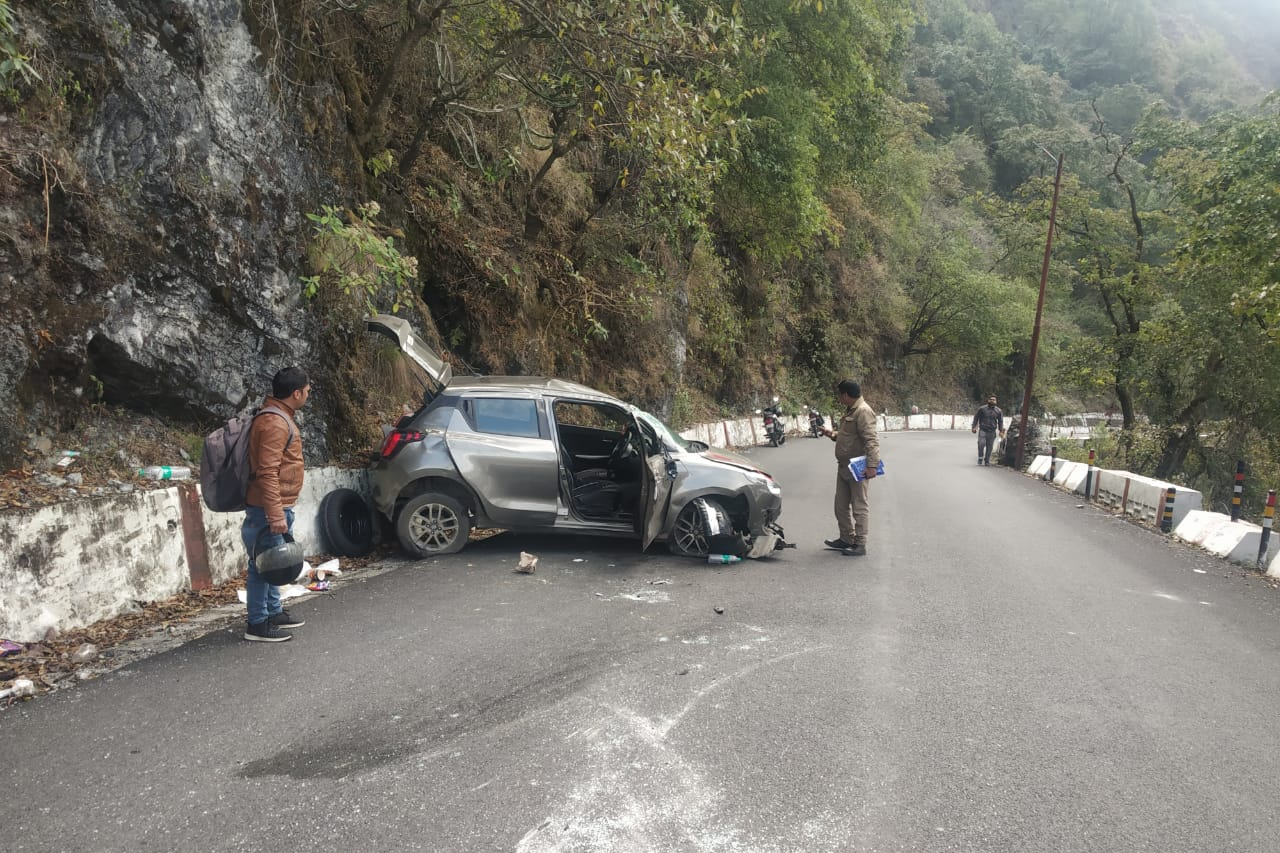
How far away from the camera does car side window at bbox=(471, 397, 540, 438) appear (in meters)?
7.99

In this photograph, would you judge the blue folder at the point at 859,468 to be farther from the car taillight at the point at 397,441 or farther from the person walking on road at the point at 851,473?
the car taillight at the point at 397,441

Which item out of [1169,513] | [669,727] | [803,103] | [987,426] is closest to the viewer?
[669,727]

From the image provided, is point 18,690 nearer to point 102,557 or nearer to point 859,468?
point 102,557

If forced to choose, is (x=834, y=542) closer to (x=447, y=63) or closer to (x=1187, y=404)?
(x=447, y=63)

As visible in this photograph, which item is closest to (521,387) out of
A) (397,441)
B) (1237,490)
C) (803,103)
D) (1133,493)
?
(397,441)

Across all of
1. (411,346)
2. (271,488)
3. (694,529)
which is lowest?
(694,529)

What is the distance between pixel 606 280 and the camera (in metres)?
17.2

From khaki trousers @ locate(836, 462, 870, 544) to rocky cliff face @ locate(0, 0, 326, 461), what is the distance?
232 inches

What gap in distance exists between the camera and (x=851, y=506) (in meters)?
9.20

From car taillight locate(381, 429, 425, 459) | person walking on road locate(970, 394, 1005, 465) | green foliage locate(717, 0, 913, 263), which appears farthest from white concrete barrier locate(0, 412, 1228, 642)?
person walking on road locate(970, 394, 1005, 465)

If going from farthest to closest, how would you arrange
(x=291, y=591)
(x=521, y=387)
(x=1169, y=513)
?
(x=1169, y=513) → (x=521, y=387) → (x=291, y=591)

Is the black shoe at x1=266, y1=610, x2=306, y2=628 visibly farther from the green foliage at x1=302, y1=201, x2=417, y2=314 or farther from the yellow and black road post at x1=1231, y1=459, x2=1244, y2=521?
the yellow and black road post at x1=1231, y1=459, x2=1244, y2=521

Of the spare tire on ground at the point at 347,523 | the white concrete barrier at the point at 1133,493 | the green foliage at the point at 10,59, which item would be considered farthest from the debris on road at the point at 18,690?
the white concrete barrier at the point at 1133,493

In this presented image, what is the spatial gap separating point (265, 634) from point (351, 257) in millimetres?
4958
